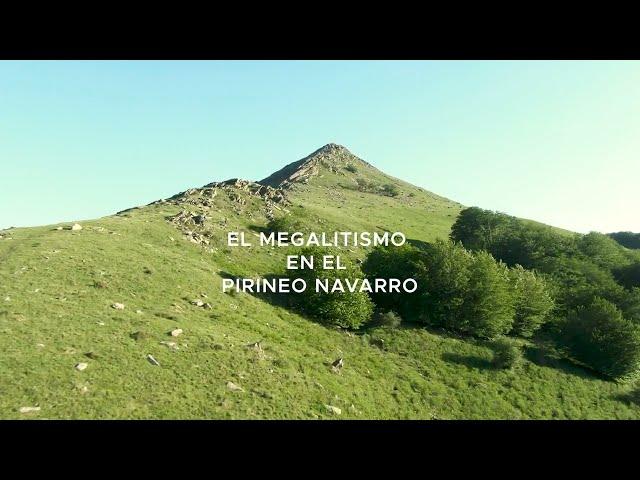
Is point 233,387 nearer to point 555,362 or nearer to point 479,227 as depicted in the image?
point 555,362

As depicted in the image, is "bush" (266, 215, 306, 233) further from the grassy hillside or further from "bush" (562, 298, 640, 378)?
"bush" (562, 298, 640, 378)

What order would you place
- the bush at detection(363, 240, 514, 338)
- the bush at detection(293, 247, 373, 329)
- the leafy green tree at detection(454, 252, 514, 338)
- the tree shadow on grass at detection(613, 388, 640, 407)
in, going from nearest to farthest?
the tree shadow on grass at detection(613, 388, 640, 407) → the bush at detection(293, 247, 373, 329) → the leafy green tree at detection(454, 252, 514, 338) → the bush at detection(363, 240, 514, 338)

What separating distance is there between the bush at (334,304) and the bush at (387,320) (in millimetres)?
1199

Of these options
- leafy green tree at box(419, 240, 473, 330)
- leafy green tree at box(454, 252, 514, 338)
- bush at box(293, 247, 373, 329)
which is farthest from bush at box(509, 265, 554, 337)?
bush at box(293, 247, 373, 329)

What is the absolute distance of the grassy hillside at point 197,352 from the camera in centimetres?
2366

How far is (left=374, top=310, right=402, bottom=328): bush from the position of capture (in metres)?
50.1

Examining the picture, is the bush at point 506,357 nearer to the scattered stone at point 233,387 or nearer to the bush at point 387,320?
the bush at point 387,320

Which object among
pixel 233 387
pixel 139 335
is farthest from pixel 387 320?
pixel 139 335

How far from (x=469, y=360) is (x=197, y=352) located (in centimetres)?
3108

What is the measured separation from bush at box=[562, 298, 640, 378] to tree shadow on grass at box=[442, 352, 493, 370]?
45.4 feet

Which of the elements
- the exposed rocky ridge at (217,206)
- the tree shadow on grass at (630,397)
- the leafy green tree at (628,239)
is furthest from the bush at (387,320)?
the leafy green tree at (628,239)
